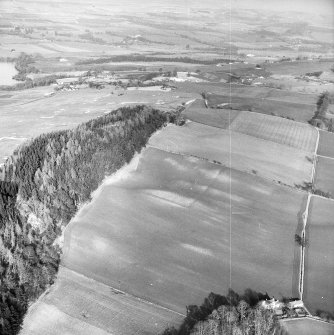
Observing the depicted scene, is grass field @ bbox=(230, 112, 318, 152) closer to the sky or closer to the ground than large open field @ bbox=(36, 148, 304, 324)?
closer to the sky

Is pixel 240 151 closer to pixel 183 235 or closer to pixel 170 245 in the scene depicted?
pixel 183 235

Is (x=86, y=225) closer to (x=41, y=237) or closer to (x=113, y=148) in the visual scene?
(x=41, y=237)

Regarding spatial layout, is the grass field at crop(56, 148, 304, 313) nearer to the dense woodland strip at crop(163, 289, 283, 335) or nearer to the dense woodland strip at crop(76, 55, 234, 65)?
the dense woodland strip at crop(163, 289, 283, 335)

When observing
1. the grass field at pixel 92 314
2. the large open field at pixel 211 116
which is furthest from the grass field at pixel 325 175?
the grass field at pixel 92 314

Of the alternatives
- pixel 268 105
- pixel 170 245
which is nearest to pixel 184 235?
pixel 170 245

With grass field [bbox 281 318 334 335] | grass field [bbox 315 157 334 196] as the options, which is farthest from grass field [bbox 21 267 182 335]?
grass field [bbox 315 157 334 196]

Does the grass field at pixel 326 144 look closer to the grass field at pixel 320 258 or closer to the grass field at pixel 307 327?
the grass field at pixel 320 258
